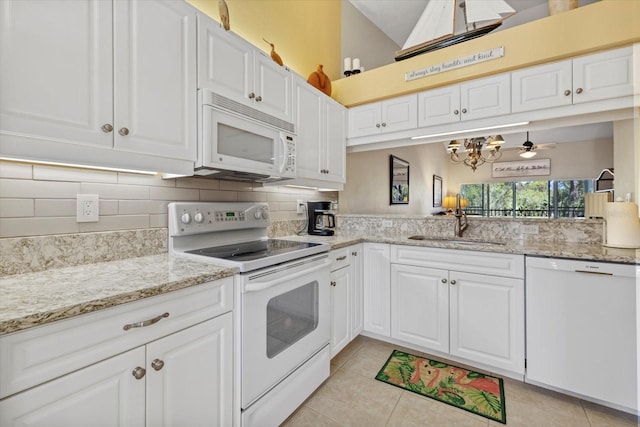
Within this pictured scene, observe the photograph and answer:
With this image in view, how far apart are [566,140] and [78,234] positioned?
8499 mm

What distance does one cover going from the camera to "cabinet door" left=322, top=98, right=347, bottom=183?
96.7 inches

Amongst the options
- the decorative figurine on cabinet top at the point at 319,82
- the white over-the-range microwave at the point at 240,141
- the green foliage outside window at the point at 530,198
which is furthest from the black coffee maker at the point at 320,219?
the green foliage outside window at the point at 530,198

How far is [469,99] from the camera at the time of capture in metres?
2.12

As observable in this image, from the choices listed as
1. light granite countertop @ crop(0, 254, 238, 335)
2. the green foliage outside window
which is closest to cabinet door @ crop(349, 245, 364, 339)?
light granite countertop @ crop(0, 254, 238, 335)

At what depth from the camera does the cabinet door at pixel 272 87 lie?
180cm

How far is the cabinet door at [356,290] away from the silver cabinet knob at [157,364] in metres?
1.51

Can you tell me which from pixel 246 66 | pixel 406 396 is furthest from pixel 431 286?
pixel 246 66

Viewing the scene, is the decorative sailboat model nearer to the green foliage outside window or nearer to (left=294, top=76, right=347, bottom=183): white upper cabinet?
(left=294, top=76, right=347, bottom=183): white upper cabinet

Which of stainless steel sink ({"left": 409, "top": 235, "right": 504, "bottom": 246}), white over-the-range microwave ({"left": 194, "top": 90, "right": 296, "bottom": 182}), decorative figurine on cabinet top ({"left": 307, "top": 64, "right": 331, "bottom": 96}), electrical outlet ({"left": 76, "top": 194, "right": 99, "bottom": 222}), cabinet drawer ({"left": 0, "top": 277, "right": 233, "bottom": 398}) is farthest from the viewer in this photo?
decorative figurine on cabinet top ({"left": 307, "top": 64, "right": 331, "bottom": 96})

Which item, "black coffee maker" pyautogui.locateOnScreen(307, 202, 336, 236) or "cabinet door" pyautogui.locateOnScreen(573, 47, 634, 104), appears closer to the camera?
"cabinet door" pyautogui.locateOnScreen(573, 47, 634, 104)

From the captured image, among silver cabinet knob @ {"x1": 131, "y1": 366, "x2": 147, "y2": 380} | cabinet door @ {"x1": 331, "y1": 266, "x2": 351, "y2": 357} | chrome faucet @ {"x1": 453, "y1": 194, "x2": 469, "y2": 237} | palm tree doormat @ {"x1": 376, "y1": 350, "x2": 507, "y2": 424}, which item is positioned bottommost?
palm tree doormat @ {"x1": 376, "y1": 350, "x2": 507, "y2": 424}

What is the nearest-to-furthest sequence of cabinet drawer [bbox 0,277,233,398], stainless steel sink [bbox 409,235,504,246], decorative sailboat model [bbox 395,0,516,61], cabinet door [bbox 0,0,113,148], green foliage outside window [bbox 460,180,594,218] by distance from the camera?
1. cabinet drawer [bbox 0,277,233,398]
2. cabinet door [bbox 0,0,113,148]
3. decorative sailboat model [bbox 395,0,516,61]
4. stainless steel sink [bbox 409,235,504,246]
5. green foliage outside window [bbox 460,180,594,218]

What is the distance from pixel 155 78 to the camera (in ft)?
4.24

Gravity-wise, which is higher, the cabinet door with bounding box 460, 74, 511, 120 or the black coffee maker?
the cabinet door with bounding box 460, 74, 511, 120
